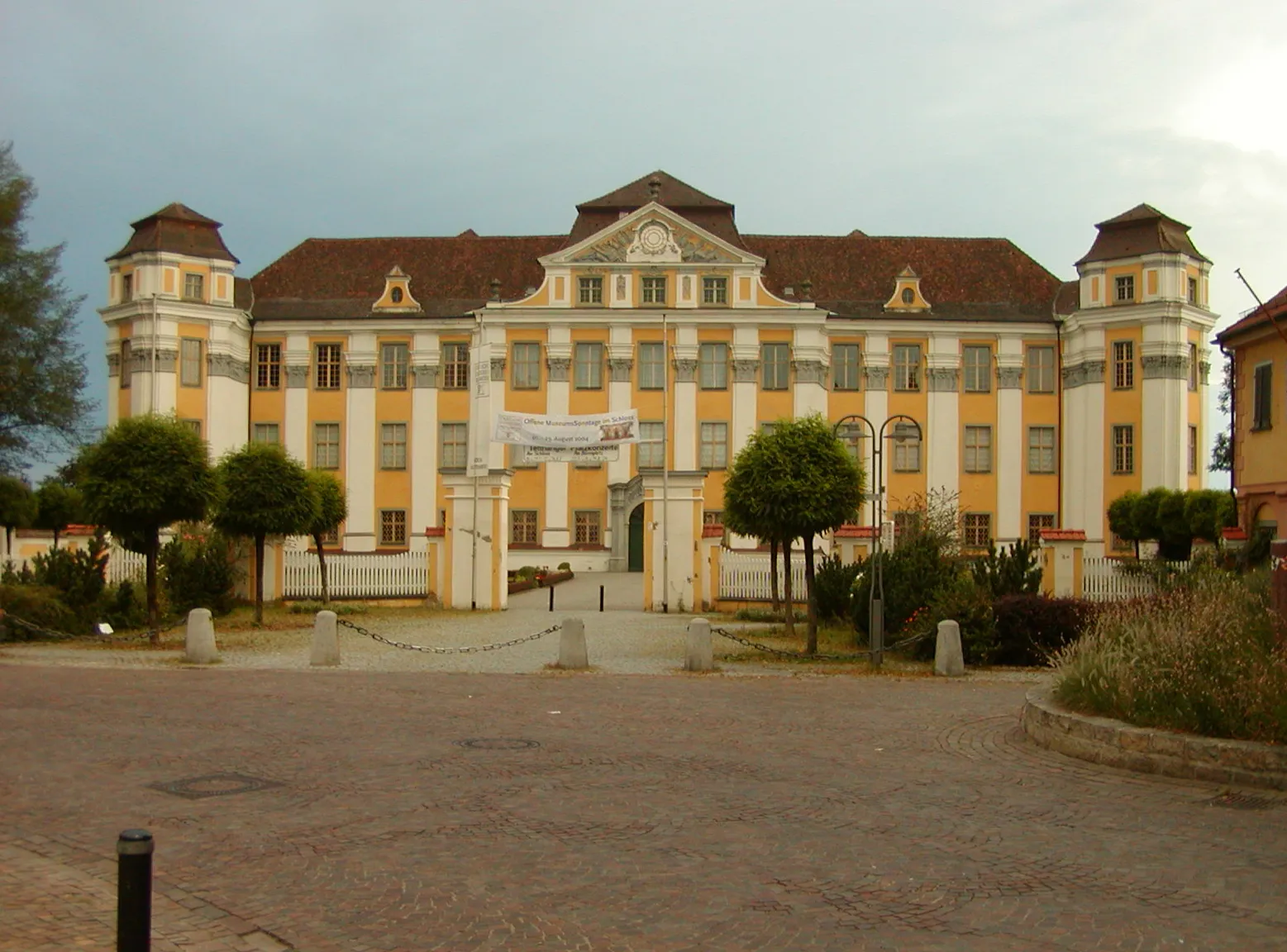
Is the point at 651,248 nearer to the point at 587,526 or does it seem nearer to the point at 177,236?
the point at 587,526

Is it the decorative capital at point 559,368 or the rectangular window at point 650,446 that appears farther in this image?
the rectangular window at point 650,446

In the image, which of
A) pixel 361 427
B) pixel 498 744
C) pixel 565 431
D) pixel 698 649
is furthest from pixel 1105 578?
pixel 361 427

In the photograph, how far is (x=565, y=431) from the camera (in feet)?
128

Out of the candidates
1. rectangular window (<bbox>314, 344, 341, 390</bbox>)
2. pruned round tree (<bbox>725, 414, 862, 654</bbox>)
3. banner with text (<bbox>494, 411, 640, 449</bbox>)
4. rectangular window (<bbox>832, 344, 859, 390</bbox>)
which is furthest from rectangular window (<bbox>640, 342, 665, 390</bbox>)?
pruned round tree (<bbox>725, 414, 862, 654</bbox>)

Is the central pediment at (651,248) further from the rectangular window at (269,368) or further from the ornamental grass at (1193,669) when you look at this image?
the ornamental grass at (1193,669)

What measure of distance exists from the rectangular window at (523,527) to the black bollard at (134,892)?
5294 centimetres

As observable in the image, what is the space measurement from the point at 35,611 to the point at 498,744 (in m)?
15.6

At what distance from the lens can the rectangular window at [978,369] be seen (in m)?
58.3

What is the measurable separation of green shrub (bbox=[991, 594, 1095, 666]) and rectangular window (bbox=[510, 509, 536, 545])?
37.7 meters

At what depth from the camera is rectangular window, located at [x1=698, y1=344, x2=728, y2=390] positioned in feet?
188

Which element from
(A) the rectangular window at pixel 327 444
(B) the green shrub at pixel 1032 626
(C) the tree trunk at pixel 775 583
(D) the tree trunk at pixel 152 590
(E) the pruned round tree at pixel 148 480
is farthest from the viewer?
(A) the rectangular window at pixel 327 444

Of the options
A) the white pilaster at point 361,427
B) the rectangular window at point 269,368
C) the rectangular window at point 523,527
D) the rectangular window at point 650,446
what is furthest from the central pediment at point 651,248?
the rectangular window at point 269,368

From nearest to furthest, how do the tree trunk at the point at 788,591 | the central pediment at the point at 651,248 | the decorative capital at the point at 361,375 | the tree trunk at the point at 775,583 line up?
the tree trunk at the point at 788,591 → the tree trunk at the point at 775,583 → the central pediment at the point at 651,248 → the decorative capital at the point at 361,375

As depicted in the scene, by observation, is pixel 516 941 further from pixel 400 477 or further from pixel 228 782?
pixel 400 477
